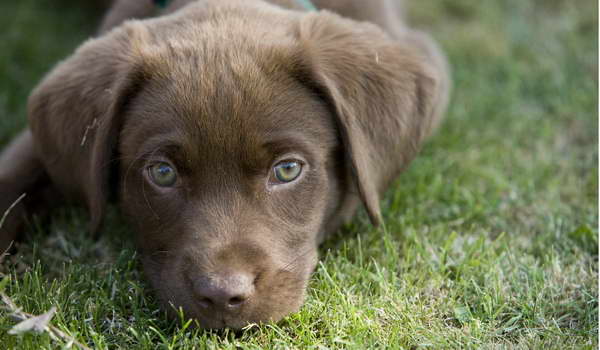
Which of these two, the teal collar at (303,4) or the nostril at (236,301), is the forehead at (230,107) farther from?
the teal collar at (303,4)

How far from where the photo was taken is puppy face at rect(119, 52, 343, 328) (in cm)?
259

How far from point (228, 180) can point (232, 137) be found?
0.54 ft

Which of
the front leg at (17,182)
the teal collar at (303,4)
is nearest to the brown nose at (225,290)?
the front leg at (17,182)

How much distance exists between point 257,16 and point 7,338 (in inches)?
65.7

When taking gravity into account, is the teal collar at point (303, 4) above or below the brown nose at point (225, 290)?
above

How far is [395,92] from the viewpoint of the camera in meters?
3.08

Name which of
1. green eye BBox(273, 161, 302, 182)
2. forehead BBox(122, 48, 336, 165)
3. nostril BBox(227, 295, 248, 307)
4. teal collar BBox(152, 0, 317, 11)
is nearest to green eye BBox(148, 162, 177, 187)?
forehead BBox(122, 48, 336, 165)

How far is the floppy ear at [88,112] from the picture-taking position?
2.90 m

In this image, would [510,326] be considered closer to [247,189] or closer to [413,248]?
[413,248]

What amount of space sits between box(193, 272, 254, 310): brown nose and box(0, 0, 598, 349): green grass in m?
0.17

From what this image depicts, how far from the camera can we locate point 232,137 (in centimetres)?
269

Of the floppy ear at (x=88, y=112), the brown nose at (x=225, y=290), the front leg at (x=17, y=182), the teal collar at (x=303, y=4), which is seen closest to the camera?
the brown nose at (x=225, y=290)

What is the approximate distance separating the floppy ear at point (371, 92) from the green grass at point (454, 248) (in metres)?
0.40

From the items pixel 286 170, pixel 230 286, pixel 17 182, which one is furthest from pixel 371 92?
pixel 17 182
